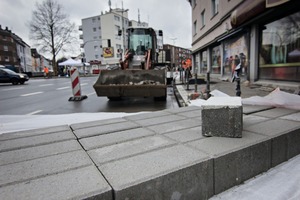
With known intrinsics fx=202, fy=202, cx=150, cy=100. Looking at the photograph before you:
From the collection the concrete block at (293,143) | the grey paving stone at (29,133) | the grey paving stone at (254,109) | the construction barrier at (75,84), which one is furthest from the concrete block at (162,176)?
the construction barrier at (75,84)

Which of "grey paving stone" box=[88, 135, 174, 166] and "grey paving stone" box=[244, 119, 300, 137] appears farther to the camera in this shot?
"grey paving stone" box=[244, 119, 300, 137]

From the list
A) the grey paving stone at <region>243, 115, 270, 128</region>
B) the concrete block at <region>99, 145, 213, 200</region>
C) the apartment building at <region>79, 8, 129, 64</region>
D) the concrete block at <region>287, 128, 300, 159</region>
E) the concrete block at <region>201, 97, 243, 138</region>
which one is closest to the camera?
the concrete block at <region>99, 145, 213, 200</region>

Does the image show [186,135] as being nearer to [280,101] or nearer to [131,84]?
[280,101]

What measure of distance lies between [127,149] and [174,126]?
1.02 meters

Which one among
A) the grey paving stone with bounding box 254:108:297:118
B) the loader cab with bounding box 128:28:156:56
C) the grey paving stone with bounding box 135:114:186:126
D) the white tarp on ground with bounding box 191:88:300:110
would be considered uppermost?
the loader cab with bounding box 128:28:156:56

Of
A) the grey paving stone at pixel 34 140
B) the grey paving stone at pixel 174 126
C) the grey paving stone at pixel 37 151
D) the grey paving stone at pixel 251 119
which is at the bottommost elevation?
the grey paving stone at pixel 37 151

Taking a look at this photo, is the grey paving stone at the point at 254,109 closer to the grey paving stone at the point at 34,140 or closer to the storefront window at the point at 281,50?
the grey paving stone at the point at 34,140

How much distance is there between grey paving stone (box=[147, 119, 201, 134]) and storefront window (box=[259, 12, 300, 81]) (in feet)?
19.6

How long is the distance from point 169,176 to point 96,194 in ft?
1.84

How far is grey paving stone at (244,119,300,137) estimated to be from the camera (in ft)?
7.91

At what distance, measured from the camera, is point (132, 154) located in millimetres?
1969

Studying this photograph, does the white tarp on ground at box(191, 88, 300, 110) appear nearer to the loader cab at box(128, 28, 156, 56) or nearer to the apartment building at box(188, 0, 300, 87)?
the apartment building at box(188, 0, 300, 87)

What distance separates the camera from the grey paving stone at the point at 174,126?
109 inches

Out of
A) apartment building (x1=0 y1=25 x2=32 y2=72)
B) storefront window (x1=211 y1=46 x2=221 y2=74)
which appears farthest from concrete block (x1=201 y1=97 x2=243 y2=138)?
apartment building (x1=0 y1=25 x2=32 y2=72)
